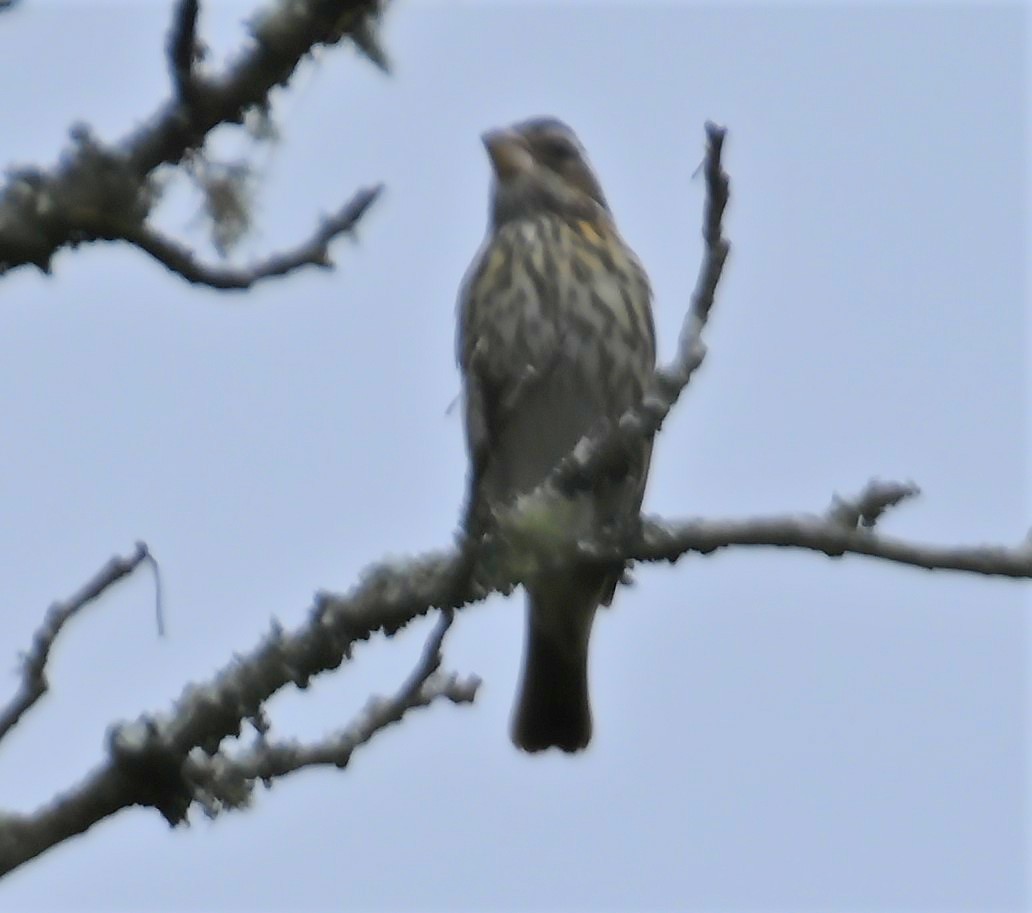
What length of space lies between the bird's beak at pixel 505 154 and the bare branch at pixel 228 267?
3377 millimetres

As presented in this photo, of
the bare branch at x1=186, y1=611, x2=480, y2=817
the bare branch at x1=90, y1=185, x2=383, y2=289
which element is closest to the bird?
the bare branch at x1=186, y1=611, x2=480, y2=817

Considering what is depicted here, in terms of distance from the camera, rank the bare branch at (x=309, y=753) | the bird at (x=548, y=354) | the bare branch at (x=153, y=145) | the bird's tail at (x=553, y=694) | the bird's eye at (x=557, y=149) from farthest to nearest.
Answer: the bird's eye at (x=557, y=149), the bird's tail at (x=553, y=694), the bird at (x=548, y=354), the bare branch at (x=309, y=753), the bare branch at (x=153, y=145)

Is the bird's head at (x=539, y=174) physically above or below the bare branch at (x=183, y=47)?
above

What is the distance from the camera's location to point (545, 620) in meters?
5.92

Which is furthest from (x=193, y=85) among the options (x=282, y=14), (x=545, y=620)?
(x=545, y=620)

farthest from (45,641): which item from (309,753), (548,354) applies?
(548,354)

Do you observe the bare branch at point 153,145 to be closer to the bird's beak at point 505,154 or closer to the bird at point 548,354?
the bird at point 548,354

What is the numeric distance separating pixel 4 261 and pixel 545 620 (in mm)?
3775

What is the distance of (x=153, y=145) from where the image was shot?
2.33 metres

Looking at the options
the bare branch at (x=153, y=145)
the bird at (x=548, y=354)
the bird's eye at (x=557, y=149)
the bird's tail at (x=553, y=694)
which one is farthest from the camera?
the bird's eye at (x=557, y=149)

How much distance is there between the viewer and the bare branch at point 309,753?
2.97 m

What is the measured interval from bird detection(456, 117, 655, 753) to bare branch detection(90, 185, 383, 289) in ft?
7.48

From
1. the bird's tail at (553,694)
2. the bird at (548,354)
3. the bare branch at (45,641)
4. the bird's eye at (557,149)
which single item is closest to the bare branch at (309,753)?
the bare branch at (45,641)

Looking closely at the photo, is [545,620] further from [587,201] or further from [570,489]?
[570,489]
